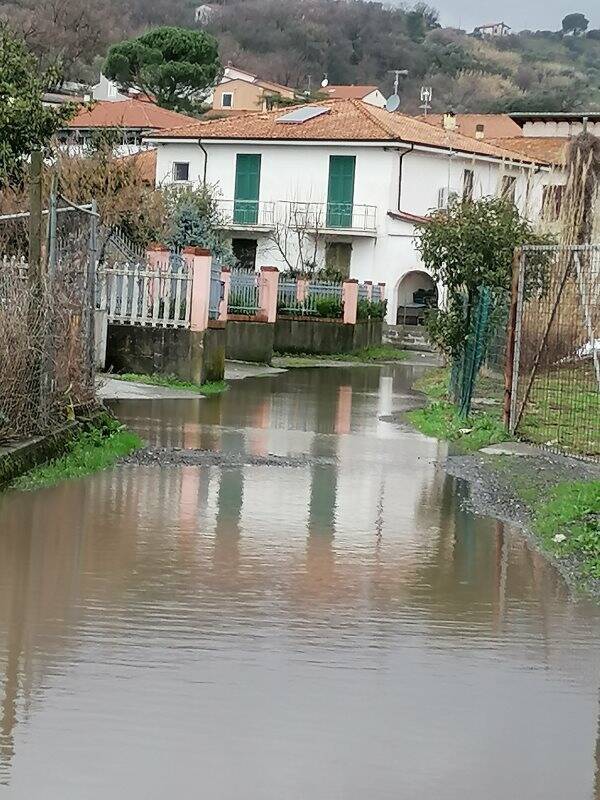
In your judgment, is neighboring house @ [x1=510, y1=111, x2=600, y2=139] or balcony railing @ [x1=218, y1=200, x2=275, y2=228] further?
neighboring house @ [x1=510, y1=111, x2=600, y2=139]

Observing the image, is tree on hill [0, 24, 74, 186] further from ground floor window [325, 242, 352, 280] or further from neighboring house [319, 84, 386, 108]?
neighboring house [319, 84, 386, 108]

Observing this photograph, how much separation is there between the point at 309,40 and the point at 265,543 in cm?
A: 10907

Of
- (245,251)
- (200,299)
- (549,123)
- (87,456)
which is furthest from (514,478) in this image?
(549,123)

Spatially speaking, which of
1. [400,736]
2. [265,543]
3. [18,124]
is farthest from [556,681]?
[18,124]

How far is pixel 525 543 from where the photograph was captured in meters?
10.3

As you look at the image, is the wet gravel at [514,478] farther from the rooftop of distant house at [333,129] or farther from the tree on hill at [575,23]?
the tree on hill at [575,23]

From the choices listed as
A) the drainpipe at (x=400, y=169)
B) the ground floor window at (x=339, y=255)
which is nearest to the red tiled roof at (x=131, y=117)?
the ground floor window at (x=339, y=255)

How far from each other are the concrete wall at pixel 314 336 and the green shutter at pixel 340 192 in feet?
40.4

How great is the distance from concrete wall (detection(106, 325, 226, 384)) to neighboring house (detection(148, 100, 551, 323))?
24.9 m

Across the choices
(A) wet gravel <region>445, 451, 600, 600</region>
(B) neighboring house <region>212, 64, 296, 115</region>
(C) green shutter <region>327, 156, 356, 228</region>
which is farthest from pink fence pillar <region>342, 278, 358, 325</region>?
(B) neighboring house <region>212, 64, 296, 115</region>

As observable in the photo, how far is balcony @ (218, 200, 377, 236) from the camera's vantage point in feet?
159

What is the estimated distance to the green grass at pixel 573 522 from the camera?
9695 millimetres

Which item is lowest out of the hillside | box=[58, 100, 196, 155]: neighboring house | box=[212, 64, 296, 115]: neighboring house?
box=[58, 100, 196, 155]: neighboring house

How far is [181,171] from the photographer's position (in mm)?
51906
